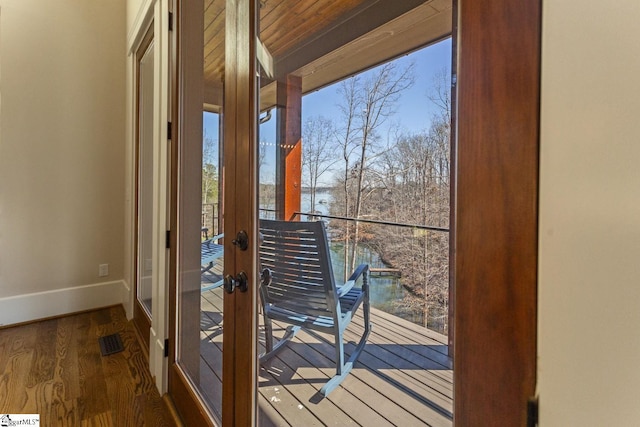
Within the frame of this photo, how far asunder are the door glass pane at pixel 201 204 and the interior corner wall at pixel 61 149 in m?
2.05

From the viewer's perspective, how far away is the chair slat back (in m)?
1.13

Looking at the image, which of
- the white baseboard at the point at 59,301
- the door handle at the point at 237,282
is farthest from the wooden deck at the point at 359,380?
the white baseboard at the point at 59,301

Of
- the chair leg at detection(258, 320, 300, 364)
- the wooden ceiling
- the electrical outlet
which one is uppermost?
the wooden ceiling

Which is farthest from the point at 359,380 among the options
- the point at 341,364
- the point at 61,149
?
the point at 61,149

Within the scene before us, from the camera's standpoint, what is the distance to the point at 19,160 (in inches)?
110

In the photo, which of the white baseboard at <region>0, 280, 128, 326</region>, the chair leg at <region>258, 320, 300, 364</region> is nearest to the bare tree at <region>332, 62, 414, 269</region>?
the chair leg at <region>258, 320, 300, 364</region>

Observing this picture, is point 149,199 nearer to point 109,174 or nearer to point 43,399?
point 109,174

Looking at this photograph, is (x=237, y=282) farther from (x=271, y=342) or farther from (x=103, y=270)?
(x=103, y=270)

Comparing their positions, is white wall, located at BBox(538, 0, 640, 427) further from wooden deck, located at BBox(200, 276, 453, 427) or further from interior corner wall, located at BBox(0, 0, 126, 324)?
interior corner wall, located at BBox(0, 0, 126, 324)

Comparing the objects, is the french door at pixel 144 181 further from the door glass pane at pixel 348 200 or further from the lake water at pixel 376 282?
the lake water at pixel 376 282

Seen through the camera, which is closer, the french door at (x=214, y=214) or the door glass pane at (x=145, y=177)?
the french door at (x=214, y=214)

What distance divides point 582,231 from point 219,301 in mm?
1313

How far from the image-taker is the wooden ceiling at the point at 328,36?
1100 mm

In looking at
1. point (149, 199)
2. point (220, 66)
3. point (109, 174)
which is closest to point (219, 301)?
point (220, 66)
